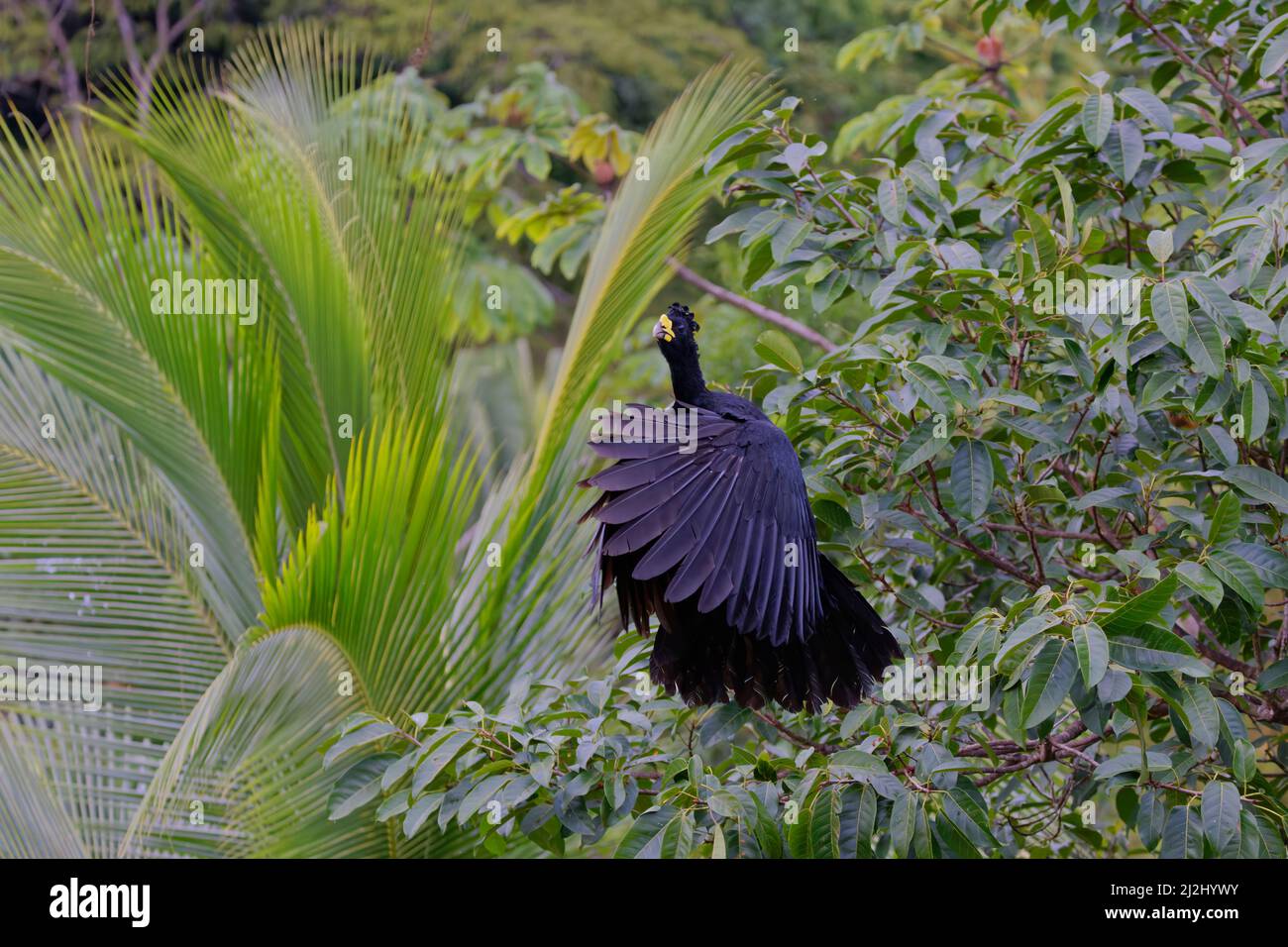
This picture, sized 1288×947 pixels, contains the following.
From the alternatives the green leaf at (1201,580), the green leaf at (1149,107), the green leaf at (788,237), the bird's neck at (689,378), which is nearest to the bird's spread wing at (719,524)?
the bird's neck at (689,378)

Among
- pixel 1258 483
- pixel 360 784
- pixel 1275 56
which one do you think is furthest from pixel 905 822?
pixel 1275 56

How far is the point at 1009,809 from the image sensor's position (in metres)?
2.84

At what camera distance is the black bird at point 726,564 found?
2.16m

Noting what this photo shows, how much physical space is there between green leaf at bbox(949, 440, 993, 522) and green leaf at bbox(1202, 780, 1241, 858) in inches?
23.1

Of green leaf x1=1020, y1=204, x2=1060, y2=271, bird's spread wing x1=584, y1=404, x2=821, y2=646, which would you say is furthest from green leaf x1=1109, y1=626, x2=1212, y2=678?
green leaf x1=1020, y1=204, x2=1060, y2=271

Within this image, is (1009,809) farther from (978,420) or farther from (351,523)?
(351,523)

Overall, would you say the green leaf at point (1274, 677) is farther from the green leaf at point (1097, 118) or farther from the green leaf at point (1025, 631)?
the green leaf at point (1097, 118)

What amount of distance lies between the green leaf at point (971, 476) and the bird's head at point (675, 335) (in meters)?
0.63

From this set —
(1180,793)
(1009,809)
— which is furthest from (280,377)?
(1180,793)

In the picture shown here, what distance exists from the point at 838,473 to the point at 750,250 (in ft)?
1.78

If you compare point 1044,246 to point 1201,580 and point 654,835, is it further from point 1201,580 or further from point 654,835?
point 654,835

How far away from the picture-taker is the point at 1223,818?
6.39ft

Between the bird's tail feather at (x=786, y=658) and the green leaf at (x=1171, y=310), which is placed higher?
the green leaf at (x=1171, y=310)

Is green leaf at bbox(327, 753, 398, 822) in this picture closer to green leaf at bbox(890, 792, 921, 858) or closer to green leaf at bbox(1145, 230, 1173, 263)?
green leaf at bbox(890, 792, 921, 858)
